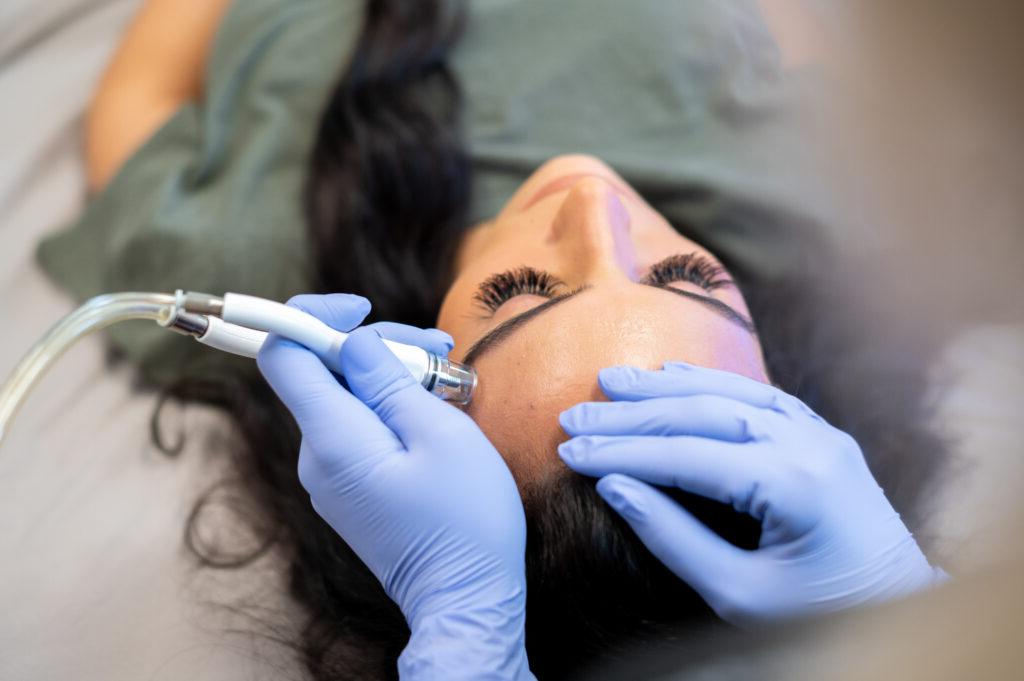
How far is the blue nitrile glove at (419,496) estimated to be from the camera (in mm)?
691

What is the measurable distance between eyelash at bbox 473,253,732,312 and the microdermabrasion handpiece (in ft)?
0.37

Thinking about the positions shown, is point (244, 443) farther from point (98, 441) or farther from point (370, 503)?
point (370, 503)

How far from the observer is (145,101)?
1.39m

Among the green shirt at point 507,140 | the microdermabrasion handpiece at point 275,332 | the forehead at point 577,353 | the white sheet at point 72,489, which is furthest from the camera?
the green shirt at point 507,140

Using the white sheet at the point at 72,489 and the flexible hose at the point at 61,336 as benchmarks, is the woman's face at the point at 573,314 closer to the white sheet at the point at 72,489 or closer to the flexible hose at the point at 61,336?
the flexible hose at the point at 61,336

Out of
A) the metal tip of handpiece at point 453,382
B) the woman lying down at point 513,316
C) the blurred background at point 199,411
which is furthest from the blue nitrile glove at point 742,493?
the blurred background at point 199,411

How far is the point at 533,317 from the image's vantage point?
0.82 metres

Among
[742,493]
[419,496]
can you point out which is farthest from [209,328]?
[742,493]

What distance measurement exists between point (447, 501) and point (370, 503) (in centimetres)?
7

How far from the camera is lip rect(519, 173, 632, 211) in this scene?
1.05 m

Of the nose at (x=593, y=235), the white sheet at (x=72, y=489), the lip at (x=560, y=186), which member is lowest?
the white sheet at (x=72, y=489)

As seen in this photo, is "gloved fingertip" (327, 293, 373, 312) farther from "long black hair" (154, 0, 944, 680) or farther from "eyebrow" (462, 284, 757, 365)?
"long black hair" (154, 0, 944, 680)

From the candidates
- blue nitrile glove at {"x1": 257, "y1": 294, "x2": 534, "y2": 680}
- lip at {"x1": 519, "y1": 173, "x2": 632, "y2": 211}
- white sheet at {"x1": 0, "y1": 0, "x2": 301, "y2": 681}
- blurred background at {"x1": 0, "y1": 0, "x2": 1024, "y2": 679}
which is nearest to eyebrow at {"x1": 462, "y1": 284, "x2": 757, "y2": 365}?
blue nitrile glove at {"x1": 257, "y1": 294, "x2": 534, "y2": 680}

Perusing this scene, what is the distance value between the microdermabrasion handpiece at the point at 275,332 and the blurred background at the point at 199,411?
17.8 inches
